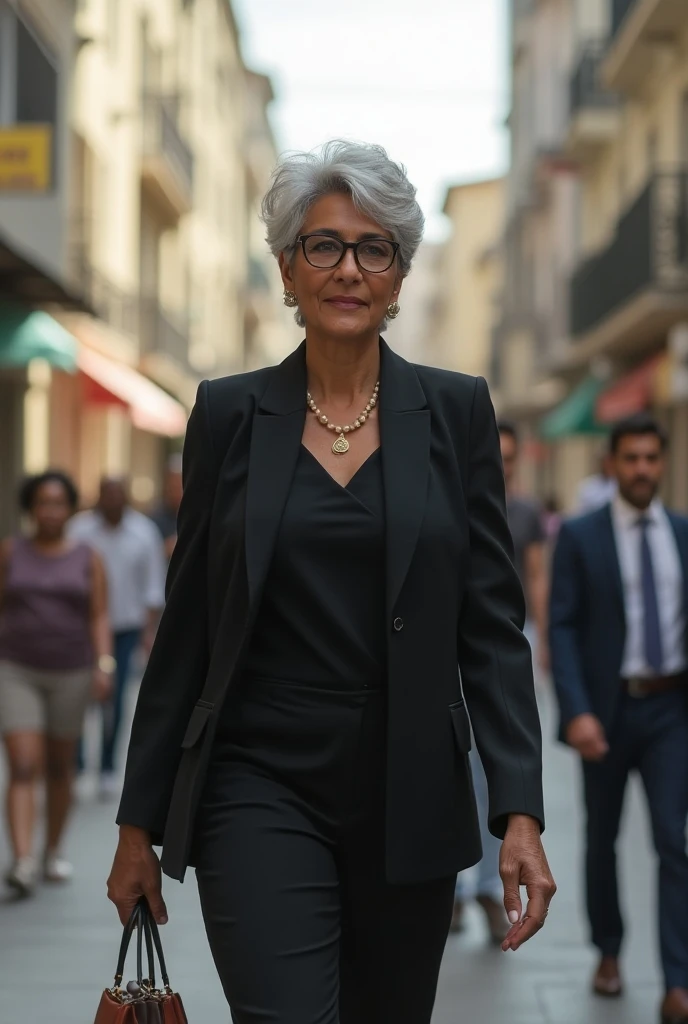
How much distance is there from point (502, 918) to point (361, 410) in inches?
168

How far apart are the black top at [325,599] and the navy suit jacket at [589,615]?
3.18 m

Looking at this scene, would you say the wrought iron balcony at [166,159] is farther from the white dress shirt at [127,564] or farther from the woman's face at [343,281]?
the woman's face at [343,281]

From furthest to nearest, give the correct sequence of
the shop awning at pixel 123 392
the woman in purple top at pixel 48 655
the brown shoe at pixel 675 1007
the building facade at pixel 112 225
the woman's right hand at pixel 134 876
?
the shop awning at pixel 123 392 → the building facade at pixel 112 225 → the woman in purple top at pixel 48 655 → the brown shoe at pixel 675 1007 → the woman's right hand at pixel 134 876

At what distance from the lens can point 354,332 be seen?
3.28 m

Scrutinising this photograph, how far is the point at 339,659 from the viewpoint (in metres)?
3.14

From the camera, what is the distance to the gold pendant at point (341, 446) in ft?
10.9

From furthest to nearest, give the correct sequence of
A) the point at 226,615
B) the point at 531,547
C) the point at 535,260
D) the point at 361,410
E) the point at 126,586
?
1. the point at 535,260
2. the point at 126,586
3. the point at 531,547
4. the point at 361,410
5. the point at 226,615

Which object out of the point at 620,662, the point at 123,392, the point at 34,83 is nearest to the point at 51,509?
the point at 620,662

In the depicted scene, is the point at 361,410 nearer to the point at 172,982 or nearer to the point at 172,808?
the point at 172,808

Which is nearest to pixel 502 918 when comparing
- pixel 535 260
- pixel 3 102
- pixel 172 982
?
pixel 172 982

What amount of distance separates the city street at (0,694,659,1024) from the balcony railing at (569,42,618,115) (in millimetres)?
22811

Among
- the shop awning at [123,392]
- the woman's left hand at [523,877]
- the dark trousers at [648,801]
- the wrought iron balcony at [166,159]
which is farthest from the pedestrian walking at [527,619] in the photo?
the wrought iron balcony at [166,159]

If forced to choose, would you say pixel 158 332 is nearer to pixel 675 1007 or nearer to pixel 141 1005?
pixel 675 1007

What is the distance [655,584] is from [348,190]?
334 centimetres
